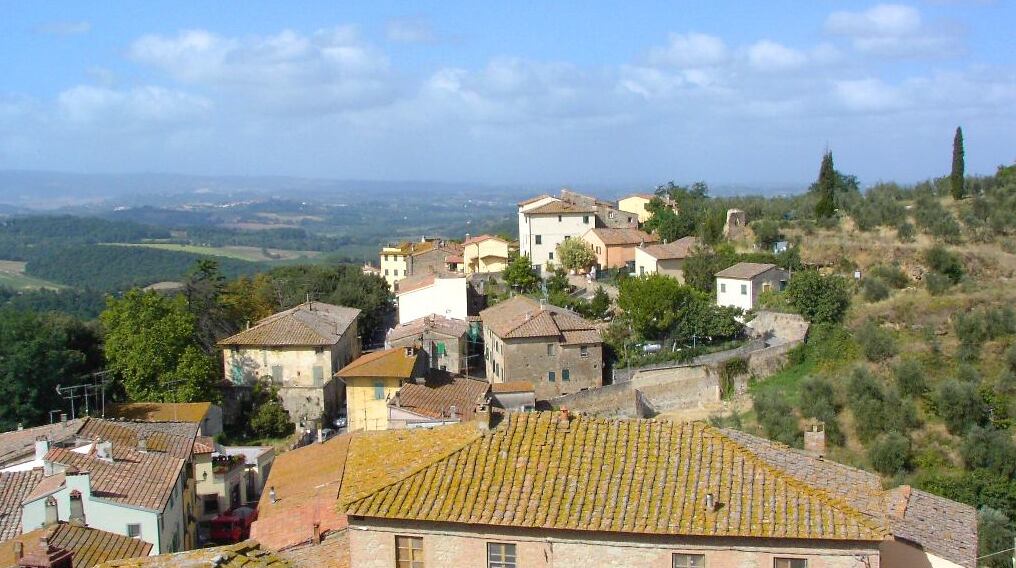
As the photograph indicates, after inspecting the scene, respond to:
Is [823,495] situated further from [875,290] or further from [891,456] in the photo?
[875,290]

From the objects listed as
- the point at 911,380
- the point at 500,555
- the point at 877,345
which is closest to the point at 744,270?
the point at 877,345

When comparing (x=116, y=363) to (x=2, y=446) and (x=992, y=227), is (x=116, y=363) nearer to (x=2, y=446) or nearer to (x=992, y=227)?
(x=2, y=446)

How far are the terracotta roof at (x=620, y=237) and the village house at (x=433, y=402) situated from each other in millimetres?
24778

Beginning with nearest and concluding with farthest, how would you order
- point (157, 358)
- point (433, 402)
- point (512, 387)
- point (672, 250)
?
point (433, 402), point (512, 387), point (157, 358), point (672, 250)

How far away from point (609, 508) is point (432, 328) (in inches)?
1219

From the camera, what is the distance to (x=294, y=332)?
4003 centimetres

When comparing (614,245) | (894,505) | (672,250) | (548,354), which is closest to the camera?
(894,505)

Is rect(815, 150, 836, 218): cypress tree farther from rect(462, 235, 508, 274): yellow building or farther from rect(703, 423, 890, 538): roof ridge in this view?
rect(703, 423, 890, 538): roof ridge

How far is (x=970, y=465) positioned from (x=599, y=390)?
45.9ft

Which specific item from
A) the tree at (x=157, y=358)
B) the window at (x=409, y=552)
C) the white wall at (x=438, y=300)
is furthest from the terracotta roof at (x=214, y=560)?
the white wall at (x=438, y=300)

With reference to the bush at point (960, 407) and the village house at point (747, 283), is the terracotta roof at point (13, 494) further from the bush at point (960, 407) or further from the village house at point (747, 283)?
the village house at point (747, 283)

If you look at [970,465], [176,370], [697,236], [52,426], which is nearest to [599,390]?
[970,465]

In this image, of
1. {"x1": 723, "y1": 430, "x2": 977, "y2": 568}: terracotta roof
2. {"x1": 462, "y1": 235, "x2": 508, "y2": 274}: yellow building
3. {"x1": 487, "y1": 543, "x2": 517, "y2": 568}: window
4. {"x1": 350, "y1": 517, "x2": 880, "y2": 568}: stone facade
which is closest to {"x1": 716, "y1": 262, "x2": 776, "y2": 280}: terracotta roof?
{"x1": 462, "y1": 235, "x2": 508, "y2": 274}: yellow building

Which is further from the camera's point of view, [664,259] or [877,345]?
[664,259]
